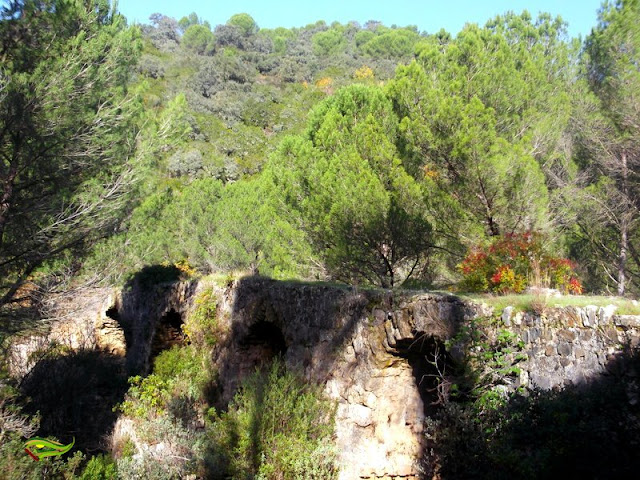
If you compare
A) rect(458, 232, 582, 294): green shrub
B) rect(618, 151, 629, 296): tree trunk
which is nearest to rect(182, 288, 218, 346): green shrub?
rect(458, 232, 582, 294): green shrub

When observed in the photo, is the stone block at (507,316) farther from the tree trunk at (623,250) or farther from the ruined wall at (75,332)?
the tree trunk at (623,250)

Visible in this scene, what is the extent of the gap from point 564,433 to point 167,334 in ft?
32.5

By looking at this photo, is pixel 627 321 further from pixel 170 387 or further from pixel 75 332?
pixel 75 332

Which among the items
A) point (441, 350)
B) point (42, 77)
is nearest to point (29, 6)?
point (42, 77)

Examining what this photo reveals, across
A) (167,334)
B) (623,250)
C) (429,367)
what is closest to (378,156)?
(429,367)

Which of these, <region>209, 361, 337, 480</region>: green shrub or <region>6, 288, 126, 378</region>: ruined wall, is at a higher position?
<region>6, 288, 126, 378</region>: ruined wall

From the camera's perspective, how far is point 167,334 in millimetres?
12234

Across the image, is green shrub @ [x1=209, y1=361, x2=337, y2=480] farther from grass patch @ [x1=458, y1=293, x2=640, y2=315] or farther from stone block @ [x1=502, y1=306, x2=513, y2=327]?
stone block @ [x1=502, y1=306, x2=513, y2=327]

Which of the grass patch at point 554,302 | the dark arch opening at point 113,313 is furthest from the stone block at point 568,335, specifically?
the dark arch opening at point 113,313

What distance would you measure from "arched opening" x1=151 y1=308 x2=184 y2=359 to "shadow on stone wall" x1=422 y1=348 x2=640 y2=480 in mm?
8504

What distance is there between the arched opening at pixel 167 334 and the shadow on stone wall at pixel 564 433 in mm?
8504

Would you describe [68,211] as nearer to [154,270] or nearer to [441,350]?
[441,350]

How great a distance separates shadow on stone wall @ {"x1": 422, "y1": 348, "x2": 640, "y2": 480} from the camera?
14.3ft

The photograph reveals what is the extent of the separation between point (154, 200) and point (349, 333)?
5.77 meters
